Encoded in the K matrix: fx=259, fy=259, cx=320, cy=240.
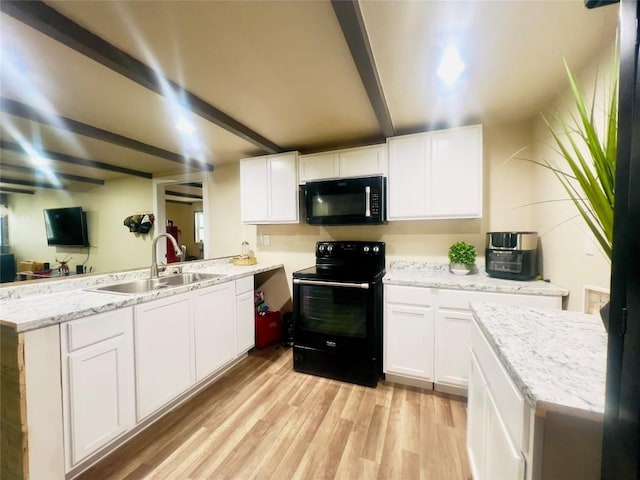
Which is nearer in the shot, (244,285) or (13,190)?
(244,285)

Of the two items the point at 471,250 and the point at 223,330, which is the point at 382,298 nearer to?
the point at 471,250

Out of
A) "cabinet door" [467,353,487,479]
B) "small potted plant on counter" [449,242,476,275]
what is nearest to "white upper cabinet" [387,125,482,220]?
"small potted plant on counter" [449,242,476,275]

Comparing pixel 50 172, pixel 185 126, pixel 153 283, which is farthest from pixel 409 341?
pixel 50 172

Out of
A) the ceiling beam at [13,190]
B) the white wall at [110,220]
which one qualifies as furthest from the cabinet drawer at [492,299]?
the ceiling beam at [13,190]

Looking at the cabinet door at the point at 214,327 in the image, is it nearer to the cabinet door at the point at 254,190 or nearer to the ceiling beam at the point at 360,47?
the cabinet door at the point at 254,190

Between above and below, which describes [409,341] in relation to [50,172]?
below

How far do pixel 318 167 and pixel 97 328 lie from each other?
2059mm

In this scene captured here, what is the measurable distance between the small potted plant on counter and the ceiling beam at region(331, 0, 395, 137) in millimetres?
1279

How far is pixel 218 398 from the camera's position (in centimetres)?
197

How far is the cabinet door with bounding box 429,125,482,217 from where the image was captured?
6.79 feet

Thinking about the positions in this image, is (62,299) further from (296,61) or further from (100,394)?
(296,61)

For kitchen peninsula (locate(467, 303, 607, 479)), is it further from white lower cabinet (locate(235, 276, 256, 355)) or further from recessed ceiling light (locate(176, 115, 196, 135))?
recessed ceiling light (locate(176, 115, 196, 135))

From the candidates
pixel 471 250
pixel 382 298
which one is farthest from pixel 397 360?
pixel 471 250

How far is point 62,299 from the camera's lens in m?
1.49
